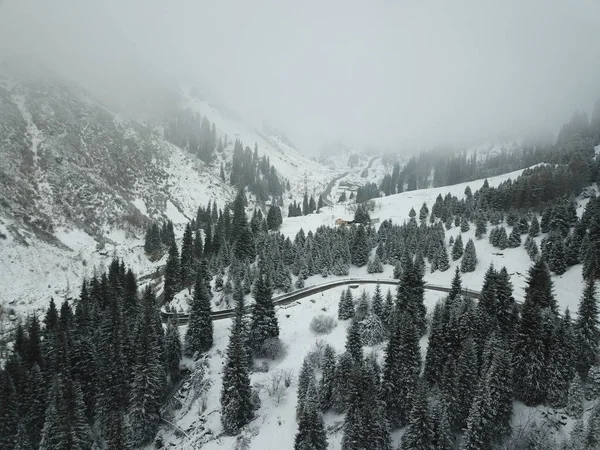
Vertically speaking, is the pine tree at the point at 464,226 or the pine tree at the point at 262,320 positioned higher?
the pine tree at the point at 464,226

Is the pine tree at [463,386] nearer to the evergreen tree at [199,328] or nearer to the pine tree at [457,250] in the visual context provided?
the evergreen tree at [199,328]

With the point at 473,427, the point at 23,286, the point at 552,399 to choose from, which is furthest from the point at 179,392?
the point at 23,286

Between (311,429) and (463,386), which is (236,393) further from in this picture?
(463,386)

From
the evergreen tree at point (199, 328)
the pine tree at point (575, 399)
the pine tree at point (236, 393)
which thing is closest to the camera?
the pine tree at point (575, 399)

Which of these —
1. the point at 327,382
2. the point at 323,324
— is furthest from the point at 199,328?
the point at 327,382

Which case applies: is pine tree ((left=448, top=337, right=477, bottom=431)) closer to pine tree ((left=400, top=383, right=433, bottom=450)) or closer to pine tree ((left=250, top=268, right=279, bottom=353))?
pine tree ((left=400, top=383, right=433, bottom=450))

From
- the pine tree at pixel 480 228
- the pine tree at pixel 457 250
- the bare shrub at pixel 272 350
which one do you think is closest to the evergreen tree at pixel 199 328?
the bare shrub at pixel 272 350
